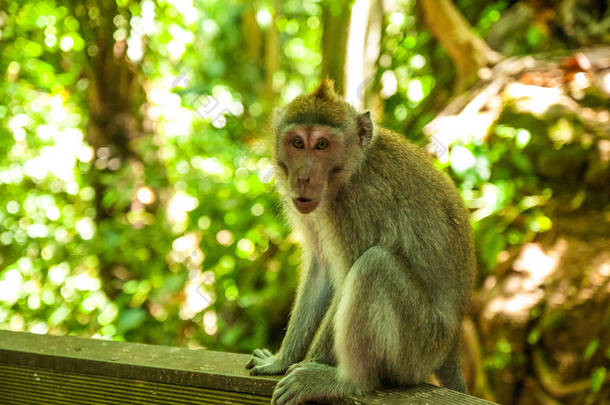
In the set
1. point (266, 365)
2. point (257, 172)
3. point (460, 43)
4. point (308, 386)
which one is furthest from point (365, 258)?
point (460, 43)

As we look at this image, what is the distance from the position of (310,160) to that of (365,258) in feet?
1.60

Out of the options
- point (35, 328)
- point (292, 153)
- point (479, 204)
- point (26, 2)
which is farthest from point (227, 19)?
point (292, 153)

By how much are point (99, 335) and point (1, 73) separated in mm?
2820

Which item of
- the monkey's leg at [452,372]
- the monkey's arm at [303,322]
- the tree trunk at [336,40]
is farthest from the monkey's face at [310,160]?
the tree trunk at [336,40]

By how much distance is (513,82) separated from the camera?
5.15 metres

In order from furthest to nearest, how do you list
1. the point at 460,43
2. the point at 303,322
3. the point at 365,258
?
the point at 460,43
the point at 303,322
the point at 365,258

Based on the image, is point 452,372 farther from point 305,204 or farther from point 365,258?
point 305,204

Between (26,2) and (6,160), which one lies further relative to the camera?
(6,160)

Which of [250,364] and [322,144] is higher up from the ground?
[322,144]

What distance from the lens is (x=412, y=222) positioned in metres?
2.70

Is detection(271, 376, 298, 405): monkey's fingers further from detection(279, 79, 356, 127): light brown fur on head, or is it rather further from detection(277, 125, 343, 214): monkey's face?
detection(279, 79, 356, 127): light brown fur on head

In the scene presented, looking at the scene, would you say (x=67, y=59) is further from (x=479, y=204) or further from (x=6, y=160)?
(x=479, y=204)

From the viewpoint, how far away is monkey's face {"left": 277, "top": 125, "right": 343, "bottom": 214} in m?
2.66

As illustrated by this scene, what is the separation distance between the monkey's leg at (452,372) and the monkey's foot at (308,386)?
565 millimetres
